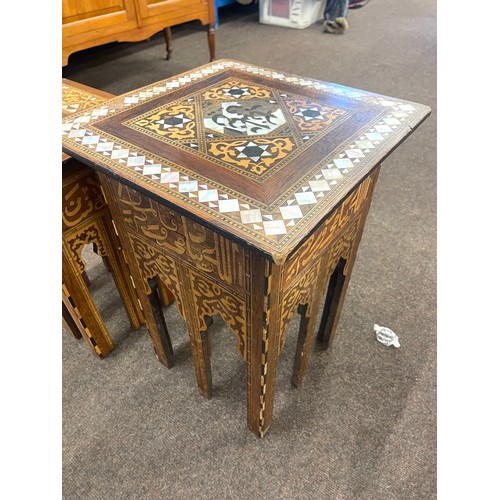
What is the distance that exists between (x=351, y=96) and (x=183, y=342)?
2.78ft

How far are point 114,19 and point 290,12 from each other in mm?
2372

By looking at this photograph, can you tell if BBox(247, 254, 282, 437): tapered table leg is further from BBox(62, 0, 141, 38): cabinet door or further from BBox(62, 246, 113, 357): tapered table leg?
BBox(62, 0, 141, 38): cabinet door

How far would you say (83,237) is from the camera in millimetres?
908

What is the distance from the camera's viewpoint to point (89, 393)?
107 cm

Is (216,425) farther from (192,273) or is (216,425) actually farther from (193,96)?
(193,96)

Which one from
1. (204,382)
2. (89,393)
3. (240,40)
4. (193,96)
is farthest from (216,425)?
(240,40)

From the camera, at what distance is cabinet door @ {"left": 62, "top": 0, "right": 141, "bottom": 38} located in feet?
5.33

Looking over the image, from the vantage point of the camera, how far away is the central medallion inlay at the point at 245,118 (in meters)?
0.72

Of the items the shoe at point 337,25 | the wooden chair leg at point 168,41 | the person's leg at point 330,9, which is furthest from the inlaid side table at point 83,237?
the person's leg at point 330,9

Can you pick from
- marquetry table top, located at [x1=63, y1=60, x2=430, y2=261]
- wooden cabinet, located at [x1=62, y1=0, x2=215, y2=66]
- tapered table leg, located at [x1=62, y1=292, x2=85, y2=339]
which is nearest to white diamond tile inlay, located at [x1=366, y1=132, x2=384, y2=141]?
marquetry table top, located at [x1=63, y1=60, x2=430, y2=261]

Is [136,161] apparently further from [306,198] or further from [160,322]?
[160,322]

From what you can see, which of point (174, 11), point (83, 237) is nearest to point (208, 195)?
point (83, 237)

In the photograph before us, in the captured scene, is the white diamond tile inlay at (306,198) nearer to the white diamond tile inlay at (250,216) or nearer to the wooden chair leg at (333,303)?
the white diamond tile inlay at (250,216)

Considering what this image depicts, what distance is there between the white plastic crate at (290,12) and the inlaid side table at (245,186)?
126 inches
